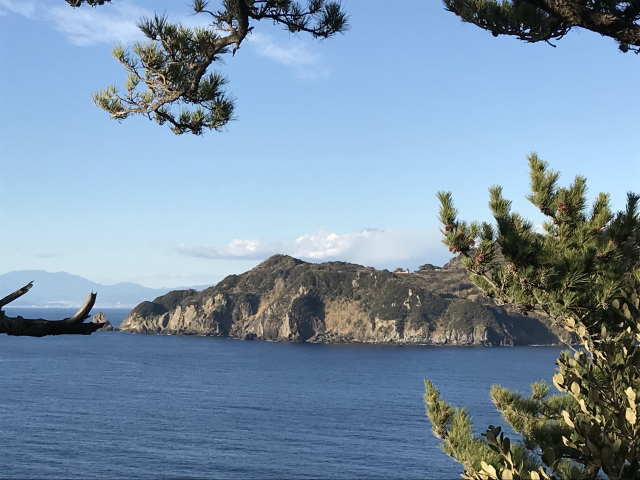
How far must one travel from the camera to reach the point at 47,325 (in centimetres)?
580

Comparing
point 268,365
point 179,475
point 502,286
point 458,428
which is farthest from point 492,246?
point 268,365

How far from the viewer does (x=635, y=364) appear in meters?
9.43

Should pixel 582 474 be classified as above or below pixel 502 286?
below

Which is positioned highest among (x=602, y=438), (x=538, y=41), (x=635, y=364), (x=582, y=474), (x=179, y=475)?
(x=538, y=41)

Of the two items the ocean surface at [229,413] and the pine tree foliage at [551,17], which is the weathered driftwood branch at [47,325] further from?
the ocean surface at [229,413]

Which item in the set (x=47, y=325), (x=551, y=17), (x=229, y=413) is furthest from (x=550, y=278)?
(x=229, y=413)

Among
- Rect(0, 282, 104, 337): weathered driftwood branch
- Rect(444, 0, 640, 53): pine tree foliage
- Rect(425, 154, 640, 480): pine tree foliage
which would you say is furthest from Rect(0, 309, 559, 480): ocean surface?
Rect(0, 282, 104, 337): weathered driftwood branch

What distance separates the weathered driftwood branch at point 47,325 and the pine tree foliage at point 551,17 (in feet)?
21.2

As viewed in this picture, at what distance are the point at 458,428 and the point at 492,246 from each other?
313 cm

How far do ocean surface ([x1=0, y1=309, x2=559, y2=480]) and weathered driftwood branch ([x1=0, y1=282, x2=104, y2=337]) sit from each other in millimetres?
55605

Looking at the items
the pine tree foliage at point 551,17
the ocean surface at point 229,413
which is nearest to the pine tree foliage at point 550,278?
the pine tree foliage at point 551,17

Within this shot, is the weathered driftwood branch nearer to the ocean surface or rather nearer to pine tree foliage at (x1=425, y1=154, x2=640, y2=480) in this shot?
pine tree foliage at (x1=425, y1=154, x2=640, y2=480)

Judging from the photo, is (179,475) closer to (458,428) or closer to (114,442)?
(114,442)

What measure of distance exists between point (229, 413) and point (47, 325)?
8633 cm
